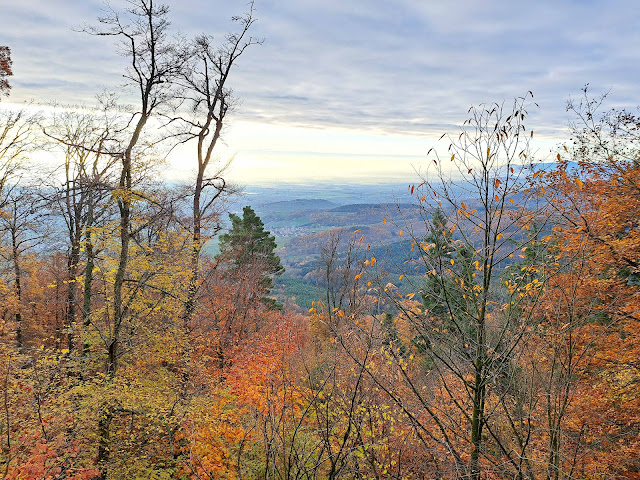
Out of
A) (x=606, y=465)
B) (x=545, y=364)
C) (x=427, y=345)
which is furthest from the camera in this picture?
(x=545, y=364)

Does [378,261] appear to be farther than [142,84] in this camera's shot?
No

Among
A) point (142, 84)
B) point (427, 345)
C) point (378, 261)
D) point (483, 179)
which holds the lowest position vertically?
point (427, 345)

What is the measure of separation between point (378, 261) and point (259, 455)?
608cm

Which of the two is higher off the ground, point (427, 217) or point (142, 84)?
point (142, 84)

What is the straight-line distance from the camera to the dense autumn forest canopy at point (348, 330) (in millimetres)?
4488

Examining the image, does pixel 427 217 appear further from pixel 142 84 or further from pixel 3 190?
pixel 3 190

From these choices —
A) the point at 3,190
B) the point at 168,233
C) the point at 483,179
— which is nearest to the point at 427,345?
the point at 483,179

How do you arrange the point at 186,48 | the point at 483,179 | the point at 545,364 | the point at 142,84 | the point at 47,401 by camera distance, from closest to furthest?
the point at 483,179, the point at 47,401, the point at 545,364, the point at 142,84, the point at 186,48

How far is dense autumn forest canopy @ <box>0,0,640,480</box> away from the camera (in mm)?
4488

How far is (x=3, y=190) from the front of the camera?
15109 mm

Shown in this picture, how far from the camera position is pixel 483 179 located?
4.37 meters

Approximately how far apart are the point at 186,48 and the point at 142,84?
3.52 meters

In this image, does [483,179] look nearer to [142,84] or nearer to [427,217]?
[427,217]

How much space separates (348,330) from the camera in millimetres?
6000
